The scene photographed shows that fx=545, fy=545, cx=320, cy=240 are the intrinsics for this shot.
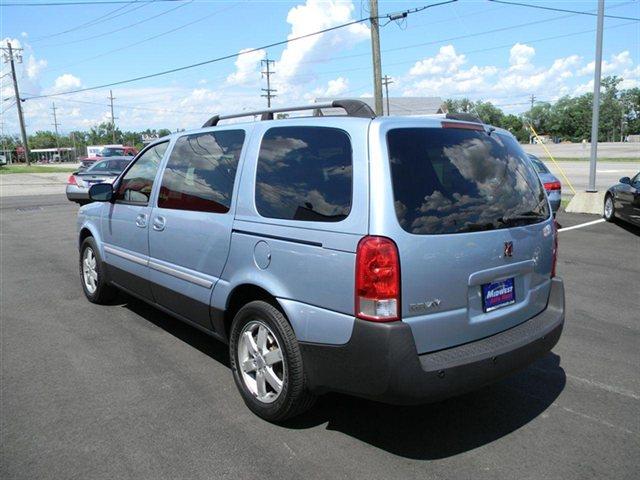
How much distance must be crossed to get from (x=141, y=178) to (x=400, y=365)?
326cm

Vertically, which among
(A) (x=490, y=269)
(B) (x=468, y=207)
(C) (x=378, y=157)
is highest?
(C) (x=378, y=157)

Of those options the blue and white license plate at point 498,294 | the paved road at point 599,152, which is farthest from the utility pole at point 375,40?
the paved road at point 599,152

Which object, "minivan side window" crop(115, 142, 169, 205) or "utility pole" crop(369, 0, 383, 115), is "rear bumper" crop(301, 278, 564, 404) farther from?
"utility pole" crop(369, 0, 383, 115)

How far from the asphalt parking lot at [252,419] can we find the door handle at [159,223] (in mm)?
1064

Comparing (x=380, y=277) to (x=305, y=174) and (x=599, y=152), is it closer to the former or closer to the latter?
(x=305, y=174)

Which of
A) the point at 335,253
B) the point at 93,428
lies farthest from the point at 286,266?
the point at 93,428

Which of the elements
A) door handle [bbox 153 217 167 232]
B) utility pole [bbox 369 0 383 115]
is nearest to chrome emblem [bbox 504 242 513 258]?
door handle [bbox 153 217 167 232]

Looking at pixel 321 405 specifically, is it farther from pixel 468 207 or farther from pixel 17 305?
pixel 17 305

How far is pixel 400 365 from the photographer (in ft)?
9.12

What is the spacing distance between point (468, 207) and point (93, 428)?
2.65m

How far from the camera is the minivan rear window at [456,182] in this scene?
9.62 feet

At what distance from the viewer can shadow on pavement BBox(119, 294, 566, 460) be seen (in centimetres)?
324

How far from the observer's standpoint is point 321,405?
374 cm

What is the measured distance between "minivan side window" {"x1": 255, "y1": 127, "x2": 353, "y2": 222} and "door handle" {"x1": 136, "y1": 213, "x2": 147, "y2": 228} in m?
1.62
